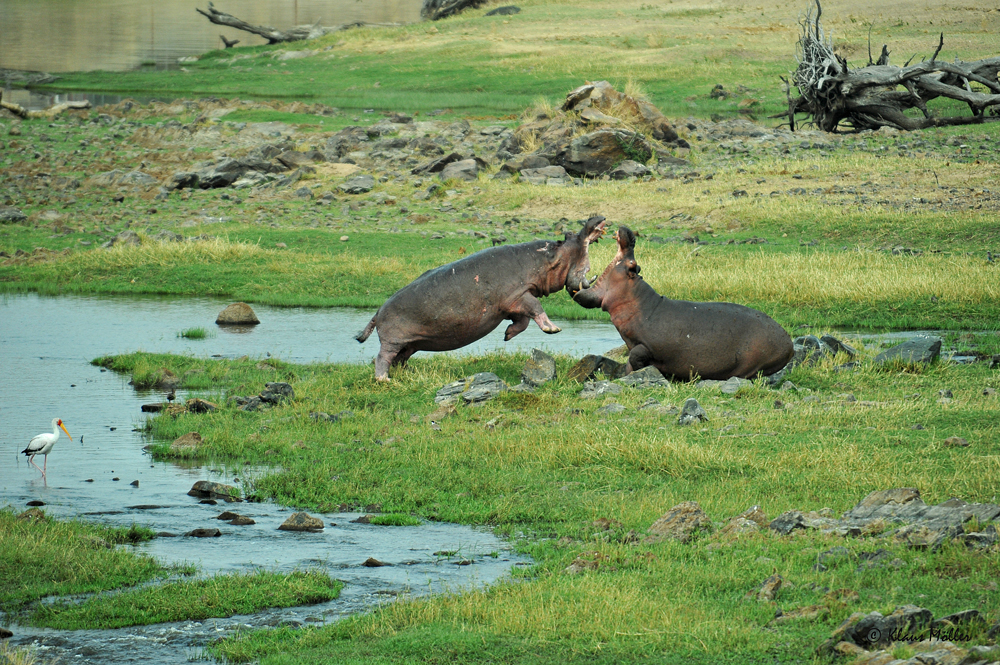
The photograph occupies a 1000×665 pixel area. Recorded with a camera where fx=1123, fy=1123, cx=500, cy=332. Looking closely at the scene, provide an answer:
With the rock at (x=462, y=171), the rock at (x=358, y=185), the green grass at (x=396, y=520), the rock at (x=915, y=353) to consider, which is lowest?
the green grass at (x=396, y=520)

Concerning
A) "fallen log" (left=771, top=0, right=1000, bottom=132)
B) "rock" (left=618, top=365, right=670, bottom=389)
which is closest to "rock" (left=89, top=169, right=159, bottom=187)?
"fallen log" (left=771, top=0, right=1000, bottom=132)

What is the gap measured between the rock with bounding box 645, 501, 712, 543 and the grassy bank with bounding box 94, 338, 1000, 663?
0.14m

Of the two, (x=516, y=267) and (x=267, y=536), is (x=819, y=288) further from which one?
(x=267, y=536)

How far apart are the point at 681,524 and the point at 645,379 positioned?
480cm

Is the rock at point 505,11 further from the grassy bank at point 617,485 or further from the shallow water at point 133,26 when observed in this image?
the grassy bank at point 617,485

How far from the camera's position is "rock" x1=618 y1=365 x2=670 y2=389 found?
1256 cm

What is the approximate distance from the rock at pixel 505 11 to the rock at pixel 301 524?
2931 inches

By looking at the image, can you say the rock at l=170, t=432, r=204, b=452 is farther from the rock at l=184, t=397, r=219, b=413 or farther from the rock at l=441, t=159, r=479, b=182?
the rock at l=441, t=159, r=479, b=182

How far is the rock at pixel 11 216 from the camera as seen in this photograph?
2820 centimetres

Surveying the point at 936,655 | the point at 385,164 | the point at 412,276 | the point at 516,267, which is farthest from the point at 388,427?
the point at 385,164

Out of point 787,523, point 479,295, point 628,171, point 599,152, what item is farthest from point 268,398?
point 599,152

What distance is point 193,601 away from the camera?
700cm

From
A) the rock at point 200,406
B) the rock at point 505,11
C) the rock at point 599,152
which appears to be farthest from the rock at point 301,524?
the rock at point 505,11

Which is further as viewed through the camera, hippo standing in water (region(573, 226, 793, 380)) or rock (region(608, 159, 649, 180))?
rock (region(608, 159, 649, 180))
